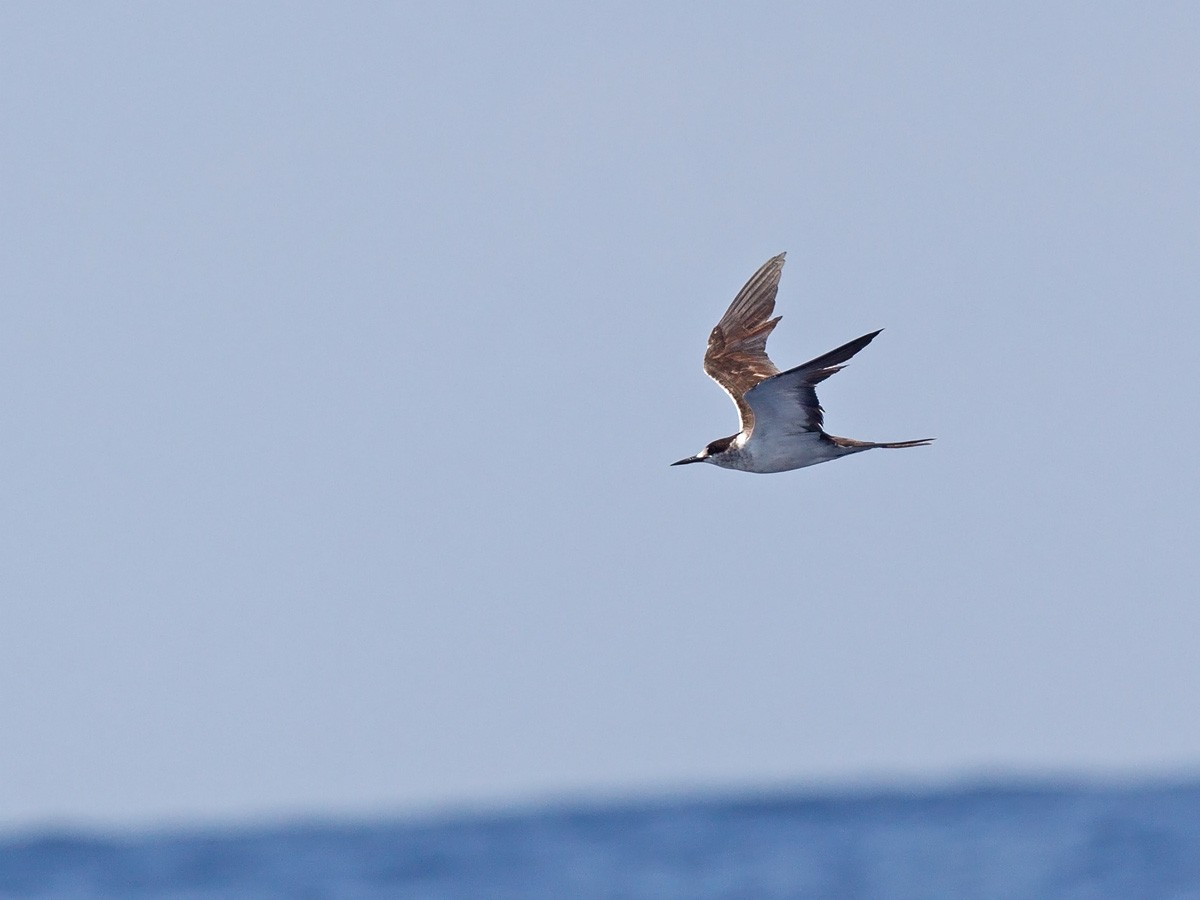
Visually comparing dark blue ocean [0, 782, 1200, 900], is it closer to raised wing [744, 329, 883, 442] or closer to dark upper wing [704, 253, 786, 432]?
dark upper wing [704, 253, 786, 432]

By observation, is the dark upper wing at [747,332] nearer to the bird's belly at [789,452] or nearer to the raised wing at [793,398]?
the bird's belly at [789,452]

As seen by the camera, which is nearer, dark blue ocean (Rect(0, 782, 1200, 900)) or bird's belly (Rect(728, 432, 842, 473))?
bird's belly (Rect(728, 432, 842, 473))

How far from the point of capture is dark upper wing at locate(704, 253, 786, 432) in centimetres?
1772

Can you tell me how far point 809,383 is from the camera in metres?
14.4

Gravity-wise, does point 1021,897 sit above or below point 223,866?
below

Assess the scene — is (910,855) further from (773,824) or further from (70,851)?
(70,851)

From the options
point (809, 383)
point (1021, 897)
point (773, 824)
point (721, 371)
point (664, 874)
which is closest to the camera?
point (809, 383)

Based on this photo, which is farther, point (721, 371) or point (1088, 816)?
point (1088, 816)

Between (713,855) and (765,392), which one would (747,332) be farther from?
(713,855)

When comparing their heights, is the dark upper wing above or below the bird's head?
above

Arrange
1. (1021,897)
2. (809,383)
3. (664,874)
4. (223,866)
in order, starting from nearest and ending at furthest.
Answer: (809,383)
(1021,897)
(664,874)
(223,866)

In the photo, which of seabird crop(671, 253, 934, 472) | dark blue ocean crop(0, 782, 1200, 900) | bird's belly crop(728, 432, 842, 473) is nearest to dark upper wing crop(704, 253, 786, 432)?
seabird crop(671, 253, 934, 472)

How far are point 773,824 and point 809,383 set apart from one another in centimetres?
3871

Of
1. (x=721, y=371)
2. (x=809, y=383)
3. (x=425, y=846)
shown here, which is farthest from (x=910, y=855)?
(x=809, y=383)
